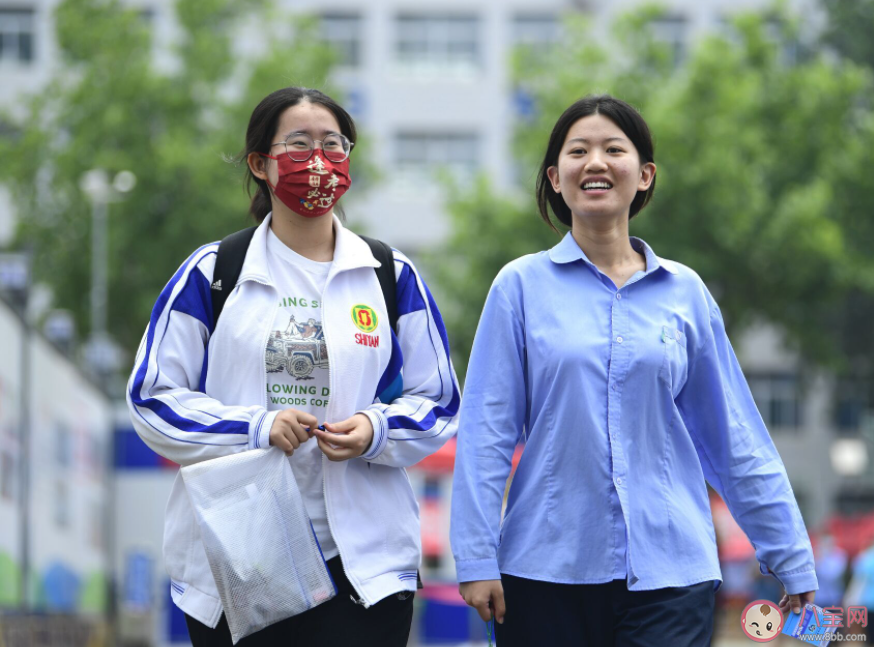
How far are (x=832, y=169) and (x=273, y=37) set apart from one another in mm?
12098

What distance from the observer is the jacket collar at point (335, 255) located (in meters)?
4.36

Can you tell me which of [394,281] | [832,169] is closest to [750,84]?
[832,169]

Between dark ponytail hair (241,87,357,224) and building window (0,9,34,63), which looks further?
building window (0,9,34,63)

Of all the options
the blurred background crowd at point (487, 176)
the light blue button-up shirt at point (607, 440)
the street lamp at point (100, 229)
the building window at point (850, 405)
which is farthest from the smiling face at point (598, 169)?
the building window at point (850, 405)

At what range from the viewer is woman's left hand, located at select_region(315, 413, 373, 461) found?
163 inches

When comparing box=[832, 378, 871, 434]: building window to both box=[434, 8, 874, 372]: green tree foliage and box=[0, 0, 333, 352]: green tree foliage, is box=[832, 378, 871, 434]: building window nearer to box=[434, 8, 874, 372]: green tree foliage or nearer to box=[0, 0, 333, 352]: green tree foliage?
box=[434, 8, 874, 372]: green tree foliage

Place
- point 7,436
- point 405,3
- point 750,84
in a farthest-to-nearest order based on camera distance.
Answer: point 405,3
point 750,84
point 7,436

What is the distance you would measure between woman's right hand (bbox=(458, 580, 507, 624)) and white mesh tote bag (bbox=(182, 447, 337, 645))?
370mm

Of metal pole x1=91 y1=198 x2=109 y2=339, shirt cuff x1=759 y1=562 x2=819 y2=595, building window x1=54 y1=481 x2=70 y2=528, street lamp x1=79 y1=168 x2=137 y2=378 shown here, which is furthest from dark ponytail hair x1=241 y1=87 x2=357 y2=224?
metal pole x1=91 y1=198 x2=109 y2=339

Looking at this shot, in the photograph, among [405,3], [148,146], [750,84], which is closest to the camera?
[750,84]

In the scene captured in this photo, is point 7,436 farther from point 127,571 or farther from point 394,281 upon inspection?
point 394,281

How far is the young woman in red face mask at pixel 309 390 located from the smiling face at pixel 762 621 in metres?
0.96

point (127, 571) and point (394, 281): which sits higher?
point (394, 281)

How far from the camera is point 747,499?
4.32 m
